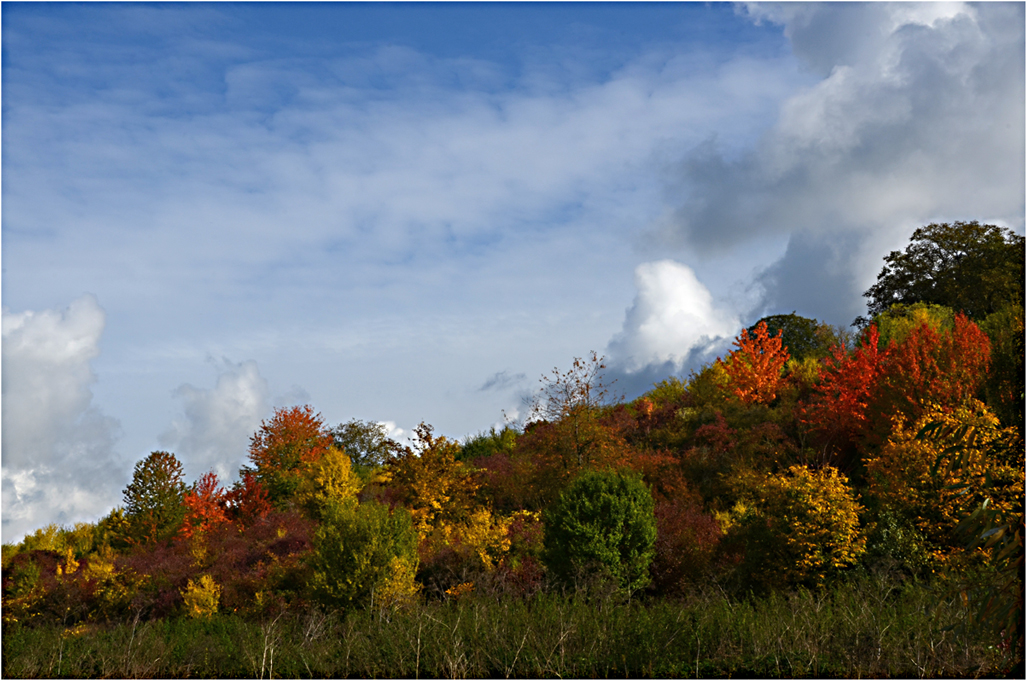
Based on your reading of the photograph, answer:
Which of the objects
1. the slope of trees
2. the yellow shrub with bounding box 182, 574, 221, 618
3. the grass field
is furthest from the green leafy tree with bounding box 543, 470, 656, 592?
the yellow shrub with bounding box 182, 574, 221, 618

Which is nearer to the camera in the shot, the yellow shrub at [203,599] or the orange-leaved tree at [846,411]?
the yellow shrub at [203,599]

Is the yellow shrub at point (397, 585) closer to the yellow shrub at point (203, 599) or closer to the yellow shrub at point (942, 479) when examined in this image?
the yellow shrub at point (203, 599)

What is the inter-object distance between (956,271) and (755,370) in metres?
19.9

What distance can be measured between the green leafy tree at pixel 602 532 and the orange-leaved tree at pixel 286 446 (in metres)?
15.9

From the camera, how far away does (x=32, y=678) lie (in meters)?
9.83

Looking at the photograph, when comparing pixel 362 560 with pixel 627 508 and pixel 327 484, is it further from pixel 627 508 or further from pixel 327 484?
pixel 327 484

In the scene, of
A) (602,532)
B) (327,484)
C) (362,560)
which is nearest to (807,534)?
(602,532)

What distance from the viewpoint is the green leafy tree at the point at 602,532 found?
13.1 meters

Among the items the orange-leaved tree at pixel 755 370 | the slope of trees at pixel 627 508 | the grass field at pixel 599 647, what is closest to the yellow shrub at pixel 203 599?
the slope of trees at pixel 627 508

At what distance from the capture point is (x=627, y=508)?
1350cm

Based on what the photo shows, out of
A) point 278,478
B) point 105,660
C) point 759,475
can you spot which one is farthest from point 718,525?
point 278,478

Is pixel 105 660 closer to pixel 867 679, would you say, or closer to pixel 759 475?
pixel 867 679

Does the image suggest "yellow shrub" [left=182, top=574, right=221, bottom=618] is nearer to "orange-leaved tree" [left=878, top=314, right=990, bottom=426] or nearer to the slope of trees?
the slope of trees

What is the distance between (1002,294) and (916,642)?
3555cm
